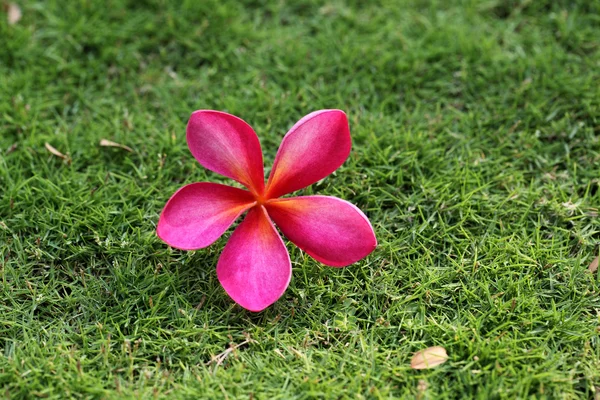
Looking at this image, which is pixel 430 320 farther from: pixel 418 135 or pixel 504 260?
pixel 418 135

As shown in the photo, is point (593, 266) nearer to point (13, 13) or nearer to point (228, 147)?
point (228, 147)

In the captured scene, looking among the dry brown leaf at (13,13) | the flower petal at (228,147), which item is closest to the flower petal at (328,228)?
the flower petal at (228,147)

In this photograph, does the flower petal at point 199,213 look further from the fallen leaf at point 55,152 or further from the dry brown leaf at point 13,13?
the dry brown leaf at point 13,13

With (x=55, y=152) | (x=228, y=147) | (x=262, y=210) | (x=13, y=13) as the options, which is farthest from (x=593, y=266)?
(x=13, y=13)

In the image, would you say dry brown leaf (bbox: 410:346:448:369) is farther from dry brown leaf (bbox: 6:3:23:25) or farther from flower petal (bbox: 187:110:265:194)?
dry brown leaf (bbox: 6:3:23:25)

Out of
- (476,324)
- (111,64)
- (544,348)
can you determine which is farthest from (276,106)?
(544,348)
